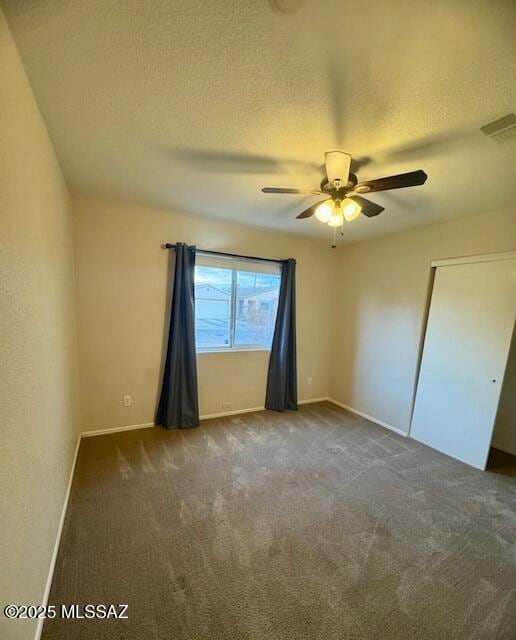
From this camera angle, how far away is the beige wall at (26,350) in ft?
3.07

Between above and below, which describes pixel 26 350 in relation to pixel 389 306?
below

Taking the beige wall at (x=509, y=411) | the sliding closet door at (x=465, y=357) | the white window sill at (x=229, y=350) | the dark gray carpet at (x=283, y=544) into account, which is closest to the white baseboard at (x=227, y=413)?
the dark gray carpet at (x=283, y=544)

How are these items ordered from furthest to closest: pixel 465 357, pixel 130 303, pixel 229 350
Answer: pixel 229 350 < pixel 130 303 < pixel 465 357

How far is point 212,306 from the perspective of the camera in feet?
11.1

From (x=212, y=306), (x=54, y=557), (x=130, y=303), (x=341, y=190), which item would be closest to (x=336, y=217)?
(x=341, y=190)

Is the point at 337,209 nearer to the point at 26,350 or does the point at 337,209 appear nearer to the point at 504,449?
the point at 26,350

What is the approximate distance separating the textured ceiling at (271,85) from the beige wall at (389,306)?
79cm

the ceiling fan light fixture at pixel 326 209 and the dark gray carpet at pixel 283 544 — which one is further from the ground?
the ceiling fan light fixture at pixel 326 209

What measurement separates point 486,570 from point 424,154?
8.38ft

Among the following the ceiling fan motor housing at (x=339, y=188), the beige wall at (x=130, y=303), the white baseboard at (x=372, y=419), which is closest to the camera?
the ceiling fan motor housing at (x=339, y=188)

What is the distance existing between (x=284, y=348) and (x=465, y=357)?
1.99m

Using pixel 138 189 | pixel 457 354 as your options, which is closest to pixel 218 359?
pixel 138 189

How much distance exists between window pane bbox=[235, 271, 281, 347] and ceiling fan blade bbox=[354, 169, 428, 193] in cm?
207

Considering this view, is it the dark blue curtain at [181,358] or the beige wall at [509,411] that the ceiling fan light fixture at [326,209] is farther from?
the beige wall at [509,411]
